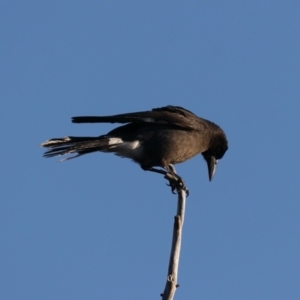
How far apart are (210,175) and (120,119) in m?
2.54

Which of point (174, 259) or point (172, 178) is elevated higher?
point (172, 178)

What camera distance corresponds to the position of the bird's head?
428 inches

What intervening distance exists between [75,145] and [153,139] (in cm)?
126

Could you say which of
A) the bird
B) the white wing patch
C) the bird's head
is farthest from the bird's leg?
the bird's head

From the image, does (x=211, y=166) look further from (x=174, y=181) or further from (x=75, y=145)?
(x=75, y=145)

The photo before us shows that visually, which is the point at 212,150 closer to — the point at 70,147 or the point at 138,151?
the point at 138,151

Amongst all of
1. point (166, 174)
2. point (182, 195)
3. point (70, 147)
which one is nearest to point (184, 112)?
point (166, 174)

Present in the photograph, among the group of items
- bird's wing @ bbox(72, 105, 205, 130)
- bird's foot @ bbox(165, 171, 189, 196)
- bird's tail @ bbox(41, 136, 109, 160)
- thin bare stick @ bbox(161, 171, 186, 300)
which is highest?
bird's wing @ bbox(72, 105, 205, 130)

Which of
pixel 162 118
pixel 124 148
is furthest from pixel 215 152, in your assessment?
pixel 124 148

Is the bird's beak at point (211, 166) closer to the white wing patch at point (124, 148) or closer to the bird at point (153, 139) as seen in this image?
the bird at point (153, 139)

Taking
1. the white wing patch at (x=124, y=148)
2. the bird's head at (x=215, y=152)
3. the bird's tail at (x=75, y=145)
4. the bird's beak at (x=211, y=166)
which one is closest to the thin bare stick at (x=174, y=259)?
the bird's tail at (x=75, y=145)

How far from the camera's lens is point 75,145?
8.55 meters

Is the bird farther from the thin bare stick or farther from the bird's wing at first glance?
the thin bare stick

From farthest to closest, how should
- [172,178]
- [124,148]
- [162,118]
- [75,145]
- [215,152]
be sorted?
[215,152]
[162,118]
[124,148]
[172,178]
[75,145]
